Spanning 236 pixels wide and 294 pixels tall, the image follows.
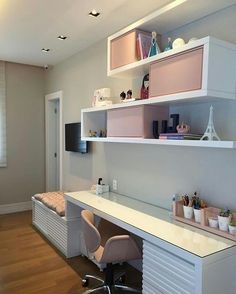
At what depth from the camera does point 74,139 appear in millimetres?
3883

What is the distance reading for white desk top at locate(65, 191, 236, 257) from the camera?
1.66m

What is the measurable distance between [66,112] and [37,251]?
2.11 metres

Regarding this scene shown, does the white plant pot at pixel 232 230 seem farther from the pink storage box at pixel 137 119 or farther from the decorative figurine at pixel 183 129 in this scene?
the pink storage box at pixel 137 119

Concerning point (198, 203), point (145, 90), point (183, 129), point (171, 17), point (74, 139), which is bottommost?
point (198, 203)

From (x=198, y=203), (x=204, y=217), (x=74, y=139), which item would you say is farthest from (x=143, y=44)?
(x=74, y=139)

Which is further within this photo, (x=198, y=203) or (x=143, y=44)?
(x=143, y=44)

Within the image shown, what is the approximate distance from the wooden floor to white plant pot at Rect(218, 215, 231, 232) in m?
1.20

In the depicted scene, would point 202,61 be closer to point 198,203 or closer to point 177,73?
point 177,73

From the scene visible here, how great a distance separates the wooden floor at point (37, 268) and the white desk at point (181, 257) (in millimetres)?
885

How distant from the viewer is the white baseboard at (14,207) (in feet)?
15.3

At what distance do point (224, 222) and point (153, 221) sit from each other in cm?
55

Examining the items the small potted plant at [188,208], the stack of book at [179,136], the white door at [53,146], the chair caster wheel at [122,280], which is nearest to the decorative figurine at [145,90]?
the stack of book at [179,136]

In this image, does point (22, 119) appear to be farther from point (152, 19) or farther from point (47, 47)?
point (152, 19)

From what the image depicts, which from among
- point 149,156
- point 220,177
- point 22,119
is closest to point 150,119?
point 149,156
